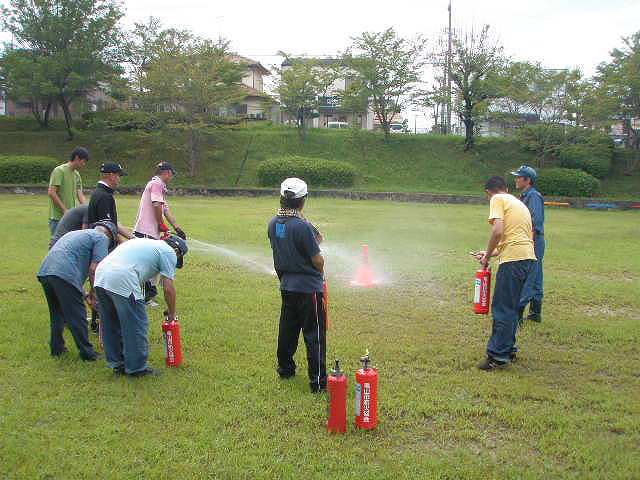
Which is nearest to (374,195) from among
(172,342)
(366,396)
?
(172,342)

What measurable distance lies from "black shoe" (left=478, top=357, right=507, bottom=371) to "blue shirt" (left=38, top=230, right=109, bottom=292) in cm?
387

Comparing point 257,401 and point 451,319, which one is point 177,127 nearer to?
point 451,319

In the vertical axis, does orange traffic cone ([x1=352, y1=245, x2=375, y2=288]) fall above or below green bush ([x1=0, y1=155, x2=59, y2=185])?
below

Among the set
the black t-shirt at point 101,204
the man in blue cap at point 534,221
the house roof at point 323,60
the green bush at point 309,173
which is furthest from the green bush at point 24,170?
the man in blue cap at point 534,221

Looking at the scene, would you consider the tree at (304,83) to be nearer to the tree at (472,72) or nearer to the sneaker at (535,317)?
the tree at (472,72)

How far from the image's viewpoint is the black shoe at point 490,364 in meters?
5.44

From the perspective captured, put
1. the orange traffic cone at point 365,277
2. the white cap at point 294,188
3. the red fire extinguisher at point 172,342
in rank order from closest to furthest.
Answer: the white cap at point 294,188
the red fire extinguisher at point 172,342
the orange traffic cone at point 365,277

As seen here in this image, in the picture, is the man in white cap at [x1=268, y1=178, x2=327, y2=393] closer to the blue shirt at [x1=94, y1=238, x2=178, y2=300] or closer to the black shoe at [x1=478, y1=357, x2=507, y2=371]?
the blue shirt at [x1=94, y1=238, x2=178, y2=300]

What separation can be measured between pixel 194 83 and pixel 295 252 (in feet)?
81.0

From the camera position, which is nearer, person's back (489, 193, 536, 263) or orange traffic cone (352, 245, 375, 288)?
person's back (489, 193, 536, 263)

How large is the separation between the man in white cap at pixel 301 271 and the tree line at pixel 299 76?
2442 cm

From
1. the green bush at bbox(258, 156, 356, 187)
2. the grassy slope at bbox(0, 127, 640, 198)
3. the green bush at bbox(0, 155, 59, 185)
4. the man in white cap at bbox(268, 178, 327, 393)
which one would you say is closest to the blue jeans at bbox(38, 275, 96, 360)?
the man in white cap at bbox(268, 178, 327, 393)

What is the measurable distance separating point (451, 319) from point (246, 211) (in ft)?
42.0

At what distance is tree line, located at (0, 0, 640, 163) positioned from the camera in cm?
2658
